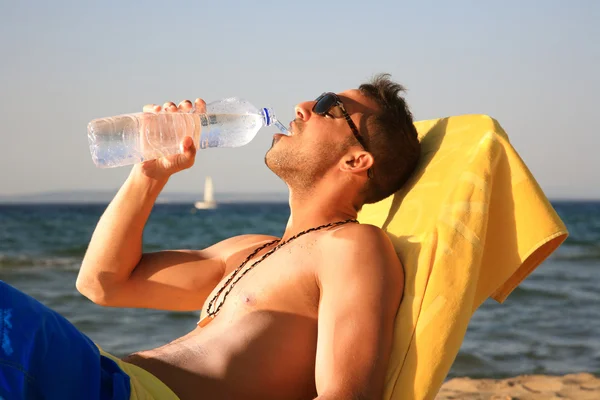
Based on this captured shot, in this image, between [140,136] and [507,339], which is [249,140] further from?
[507,339]

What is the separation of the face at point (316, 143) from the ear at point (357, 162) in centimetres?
2

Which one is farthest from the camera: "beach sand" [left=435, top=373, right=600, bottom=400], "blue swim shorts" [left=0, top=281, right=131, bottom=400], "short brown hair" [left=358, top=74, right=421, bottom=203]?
"beach sand" [left=435, top=373, right=600, bottom=400]

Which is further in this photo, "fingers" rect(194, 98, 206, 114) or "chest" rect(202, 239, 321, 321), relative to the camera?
"fingers" rect(194, 98, 206, 114)

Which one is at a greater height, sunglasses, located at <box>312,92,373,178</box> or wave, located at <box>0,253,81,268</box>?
sunglasses, located at <box>312,92,373,178</box>

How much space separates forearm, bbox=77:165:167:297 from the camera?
10.8 feet

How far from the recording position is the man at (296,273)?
2424 mm

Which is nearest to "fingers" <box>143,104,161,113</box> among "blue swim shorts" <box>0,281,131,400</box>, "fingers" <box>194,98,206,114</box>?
"fingers" <box>194,98,206,114</box>

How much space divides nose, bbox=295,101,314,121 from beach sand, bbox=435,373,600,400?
2.52 metres

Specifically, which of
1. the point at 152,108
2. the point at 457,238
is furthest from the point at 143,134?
the point at 457,238

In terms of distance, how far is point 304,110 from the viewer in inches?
126

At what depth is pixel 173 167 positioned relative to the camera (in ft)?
10.7

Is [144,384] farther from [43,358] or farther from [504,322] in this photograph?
[504,322]

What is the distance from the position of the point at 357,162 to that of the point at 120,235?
1018 mm

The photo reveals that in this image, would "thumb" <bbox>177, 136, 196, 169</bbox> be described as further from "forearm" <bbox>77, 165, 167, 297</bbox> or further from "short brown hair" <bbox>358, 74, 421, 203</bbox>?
"short brown hair" <bbox>358, 74, 421, 203</bbox>
